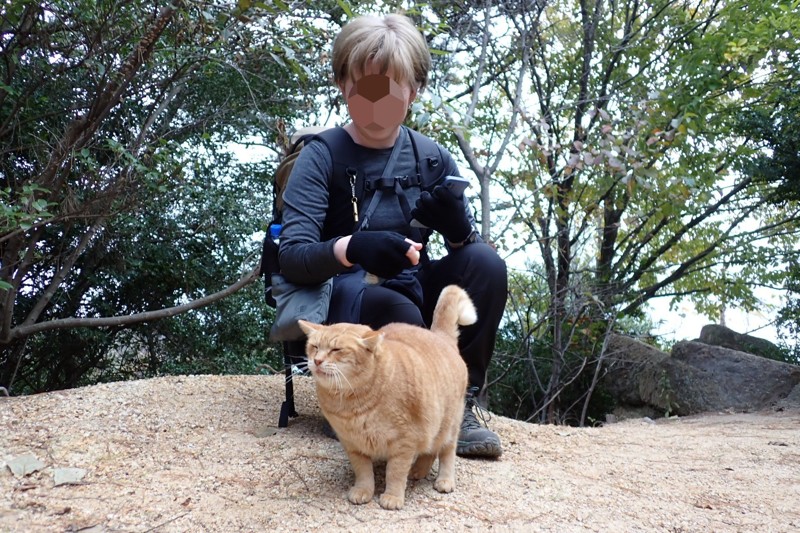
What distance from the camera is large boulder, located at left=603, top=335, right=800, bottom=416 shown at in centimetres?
613

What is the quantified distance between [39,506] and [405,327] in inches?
54.8

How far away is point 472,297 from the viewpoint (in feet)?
9.72

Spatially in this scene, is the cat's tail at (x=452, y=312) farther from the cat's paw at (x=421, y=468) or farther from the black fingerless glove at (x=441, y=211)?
the cat's paw at (x=421, y=468)

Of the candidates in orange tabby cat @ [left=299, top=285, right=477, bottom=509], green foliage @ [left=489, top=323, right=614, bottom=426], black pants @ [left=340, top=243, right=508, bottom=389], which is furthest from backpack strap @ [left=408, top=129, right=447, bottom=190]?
green foliage @ [left=489, top=323, right=614, bottom=426]

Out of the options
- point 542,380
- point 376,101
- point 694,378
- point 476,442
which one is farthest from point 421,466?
point 542,380

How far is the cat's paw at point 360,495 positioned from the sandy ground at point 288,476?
0.03 m

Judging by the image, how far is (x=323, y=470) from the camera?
2.61 meters

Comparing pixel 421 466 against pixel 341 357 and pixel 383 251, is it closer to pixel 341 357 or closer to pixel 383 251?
pixel 341 357

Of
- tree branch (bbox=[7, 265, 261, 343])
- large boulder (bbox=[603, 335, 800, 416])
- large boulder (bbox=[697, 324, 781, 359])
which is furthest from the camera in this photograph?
large boulder (bbox=[697, 324, 781, 359])

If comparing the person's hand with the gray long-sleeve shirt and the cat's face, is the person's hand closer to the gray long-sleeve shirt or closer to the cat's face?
the gray long-sleeve shirt

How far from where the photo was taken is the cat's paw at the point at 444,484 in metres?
2.46

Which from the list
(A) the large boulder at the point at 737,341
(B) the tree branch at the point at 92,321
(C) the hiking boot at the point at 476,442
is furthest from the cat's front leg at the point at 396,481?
(A) the large boulder at the point at 737,341

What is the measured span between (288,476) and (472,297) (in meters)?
1.06

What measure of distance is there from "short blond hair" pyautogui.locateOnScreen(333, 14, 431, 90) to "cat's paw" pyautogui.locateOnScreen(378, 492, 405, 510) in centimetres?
160
